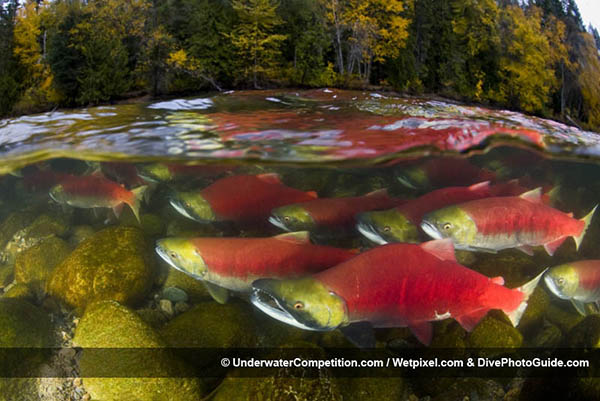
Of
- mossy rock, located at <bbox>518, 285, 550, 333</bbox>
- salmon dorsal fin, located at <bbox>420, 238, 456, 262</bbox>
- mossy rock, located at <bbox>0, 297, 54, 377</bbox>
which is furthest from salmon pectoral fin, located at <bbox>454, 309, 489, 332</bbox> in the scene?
mossy rock, located at <bbox>0, 297, 54, 377</bbox>

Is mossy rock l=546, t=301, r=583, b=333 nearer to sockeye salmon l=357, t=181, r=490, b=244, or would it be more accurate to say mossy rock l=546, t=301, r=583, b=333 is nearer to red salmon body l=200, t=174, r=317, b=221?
sockeye salmon l=357, t=181, r=490, b=244

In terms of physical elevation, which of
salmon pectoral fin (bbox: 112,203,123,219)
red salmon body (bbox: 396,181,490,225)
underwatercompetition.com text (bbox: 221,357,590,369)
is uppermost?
red salmon body (bbox: 396,181,490,225)

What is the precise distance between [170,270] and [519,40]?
7247mm

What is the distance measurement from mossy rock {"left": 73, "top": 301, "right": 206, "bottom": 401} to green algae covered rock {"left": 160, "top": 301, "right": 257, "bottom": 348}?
154 mm

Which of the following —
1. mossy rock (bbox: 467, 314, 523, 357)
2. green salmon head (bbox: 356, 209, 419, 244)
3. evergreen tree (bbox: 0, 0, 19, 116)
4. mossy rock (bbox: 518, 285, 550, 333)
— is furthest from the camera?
evergreen tree (bbox: 0, 0, 19, 116)

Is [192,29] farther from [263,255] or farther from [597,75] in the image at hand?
[597,75]

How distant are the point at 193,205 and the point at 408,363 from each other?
2296mm

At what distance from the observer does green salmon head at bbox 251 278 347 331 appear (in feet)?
6.49

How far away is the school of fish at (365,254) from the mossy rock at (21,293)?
1.07 m

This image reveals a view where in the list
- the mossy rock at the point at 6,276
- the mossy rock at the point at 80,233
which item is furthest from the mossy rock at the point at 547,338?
the mossy rock at the point at 6,276

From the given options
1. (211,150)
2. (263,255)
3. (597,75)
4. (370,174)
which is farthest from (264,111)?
(597,75)

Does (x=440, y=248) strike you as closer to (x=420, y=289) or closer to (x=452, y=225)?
(x=420, y=289)

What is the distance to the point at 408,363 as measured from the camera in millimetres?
2799

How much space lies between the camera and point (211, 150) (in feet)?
17.7
